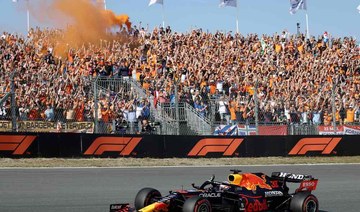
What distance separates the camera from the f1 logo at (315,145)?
2134cm

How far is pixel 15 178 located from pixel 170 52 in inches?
588

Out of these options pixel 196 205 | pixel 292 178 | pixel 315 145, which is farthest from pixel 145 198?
pixel 315 145

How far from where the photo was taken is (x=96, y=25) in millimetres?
33375

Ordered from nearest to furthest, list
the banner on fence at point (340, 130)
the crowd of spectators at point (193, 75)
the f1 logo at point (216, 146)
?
the crowd of spectators at point (193, 75), the f1 logo at point (216, 146), the banner on fence at point (340, 130)

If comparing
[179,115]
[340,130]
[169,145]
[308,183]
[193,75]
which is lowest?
[308,183]

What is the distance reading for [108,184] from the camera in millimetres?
13008

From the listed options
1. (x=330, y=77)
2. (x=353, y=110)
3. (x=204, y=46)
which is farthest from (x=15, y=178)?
(x=330, y=77)

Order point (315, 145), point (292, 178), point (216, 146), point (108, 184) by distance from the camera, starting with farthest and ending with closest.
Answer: point (315, 145)
point (216, 146)
point (108, 184)
point (292, 178)

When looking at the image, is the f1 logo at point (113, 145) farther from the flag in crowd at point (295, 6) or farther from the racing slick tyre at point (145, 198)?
the flag in crowd at point (295, 6)

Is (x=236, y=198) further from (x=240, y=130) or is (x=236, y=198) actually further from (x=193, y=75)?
(x=193, y=75)

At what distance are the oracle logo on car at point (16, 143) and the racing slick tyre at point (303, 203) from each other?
10.5 meters

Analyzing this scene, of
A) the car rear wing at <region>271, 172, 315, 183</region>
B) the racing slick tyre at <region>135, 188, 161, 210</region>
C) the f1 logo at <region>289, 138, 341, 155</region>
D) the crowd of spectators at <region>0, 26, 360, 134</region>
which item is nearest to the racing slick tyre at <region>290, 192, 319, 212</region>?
the car rear wing at <region>271, 172, 315, 183</region>

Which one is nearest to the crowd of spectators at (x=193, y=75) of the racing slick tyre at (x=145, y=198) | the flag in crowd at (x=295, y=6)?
the flag in crowd at (x=295, y=6)

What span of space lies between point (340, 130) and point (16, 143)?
12.2 m
